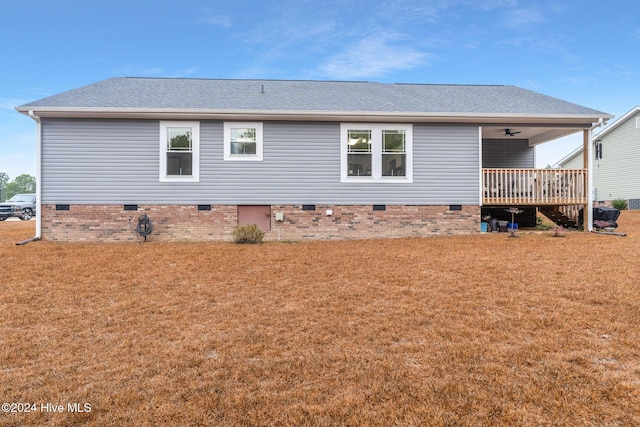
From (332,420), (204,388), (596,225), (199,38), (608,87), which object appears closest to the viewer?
(332,420)

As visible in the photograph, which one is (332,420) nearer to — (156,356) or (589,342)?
(156,356)

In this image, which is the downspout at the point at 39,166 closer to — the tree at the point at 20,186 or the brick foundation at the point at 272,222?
the brick foundation at the point at 272,222

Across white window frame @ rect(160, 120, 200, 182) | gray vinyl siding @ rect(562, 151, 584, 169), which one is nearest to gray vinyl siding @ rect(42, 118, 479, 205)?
white window frame @ rect(160, 120, 200, 182)

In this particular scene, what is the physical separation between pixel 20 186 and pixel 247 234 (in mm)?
125454

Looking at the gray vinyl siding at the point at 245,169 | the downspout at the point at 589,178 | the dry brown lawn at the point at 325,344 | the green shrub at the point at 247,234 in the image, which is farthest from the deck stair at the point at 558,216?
the green shrub at the point at 247,234

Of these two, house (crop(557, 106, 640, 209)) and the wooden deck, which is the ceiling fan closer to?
the wooden deck

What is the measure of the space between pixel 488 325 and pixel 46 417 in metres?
3.83

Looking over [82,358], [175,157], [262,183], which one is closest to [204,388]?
[82,358]

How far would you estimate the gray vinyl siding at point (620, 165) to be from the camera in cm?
2155

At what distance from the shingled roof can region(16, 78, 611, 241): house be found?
0.07 metres

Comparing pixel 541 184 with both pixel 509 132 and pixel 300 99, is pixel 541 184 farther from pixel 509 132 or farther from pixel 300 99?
pixel 300 99

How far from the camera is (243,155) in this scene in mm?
10352

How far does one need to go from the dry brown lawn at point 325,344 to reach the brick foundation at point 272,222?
3676 millimetres

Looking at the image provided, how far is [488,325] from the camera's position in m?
3.55
